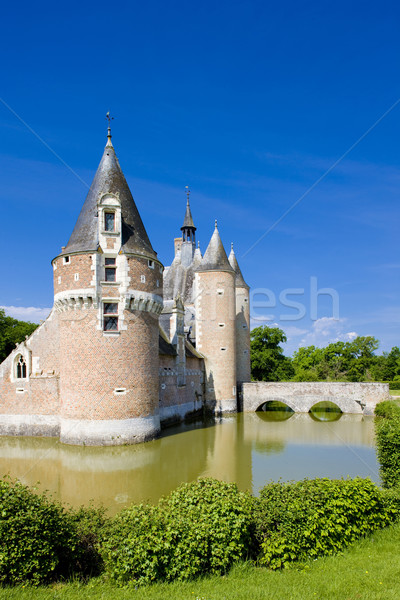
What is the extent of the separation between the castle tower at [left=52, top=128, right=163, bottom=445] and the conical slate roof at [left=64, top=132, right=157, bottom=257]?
0.07 meters

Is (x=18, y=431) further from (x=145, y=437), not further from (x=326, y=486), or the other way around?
(x=326, y=486)

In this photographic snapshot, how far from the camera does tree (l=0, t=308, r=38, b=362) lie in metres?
40.3

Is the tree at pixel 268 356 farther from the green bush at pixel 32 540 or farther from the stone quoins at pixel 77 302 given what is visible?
the green bush at pixel 32 540

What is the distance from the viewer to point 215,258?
3397cm

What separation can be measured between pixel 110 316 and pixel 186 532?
14.9 m

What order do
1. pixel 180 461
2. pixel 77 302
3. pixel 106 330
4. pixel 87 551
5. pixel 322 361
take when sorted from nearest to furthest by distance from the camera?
pixel 87 551 → pixel 180 461 → pixel 106 330 → pixel 77 302 → pixel 322 361

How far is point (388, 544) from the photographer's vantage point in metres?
7.35

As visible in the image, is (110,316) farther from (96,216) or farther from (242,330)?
(242,330)

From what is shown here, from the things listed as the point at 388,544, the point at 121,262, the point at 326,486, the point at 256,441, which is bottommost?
the point at 256,441

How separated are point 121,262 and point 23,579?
15863 millimetres

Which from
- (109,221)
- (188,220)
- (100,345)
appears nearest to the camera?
(100,345)

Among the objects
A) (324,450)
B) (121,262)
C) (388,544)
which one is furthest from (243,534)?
(121,262)

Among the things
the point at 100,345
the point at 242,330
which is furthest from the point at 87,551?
the point at 242,330

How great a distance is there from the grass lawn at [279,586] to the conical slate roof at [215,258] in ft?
90.3
